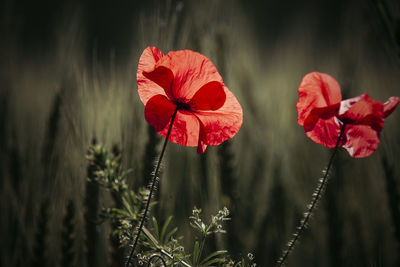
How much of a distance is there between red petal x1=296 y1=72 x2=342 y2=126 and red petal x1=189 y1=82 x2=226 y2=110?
0.06m

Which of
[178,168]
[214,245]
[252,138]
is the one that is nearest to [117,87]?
[178,168]

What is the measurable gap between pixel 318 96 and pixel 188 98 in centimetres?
11

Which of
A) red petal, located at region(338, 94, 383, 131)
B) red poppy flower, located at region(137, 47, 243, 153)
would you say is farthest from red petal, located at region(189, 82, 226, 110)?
red petal, located at region(338, 94, 383, 131)

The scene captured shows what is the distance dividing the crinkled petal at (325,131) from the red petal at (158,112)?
119 millimetres

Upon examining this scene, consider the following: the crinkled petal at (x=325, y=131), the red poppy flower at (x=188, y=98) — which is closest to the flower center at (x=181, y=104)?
the red poppy flower at (x=188, y=98)

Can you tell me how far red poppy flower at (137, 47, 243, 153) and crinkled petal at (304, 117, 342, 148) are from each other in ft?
0.24

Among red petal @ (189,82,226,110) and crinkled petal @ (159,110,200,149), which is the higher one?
red petal @ (189,82,226,110)

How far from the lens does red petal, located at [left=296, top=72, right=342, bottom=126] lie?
29 cm

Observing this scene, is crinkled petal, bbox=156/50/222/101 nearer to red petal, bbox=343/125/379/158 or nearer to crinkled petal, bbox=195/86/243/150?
crinkled petal, bbox=195/86/243/150

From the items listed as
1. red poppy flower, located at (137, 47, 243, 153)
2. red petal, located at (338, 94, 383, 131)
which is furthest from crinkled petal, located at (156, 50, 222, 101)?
red petal, located at (338, 94, 383, 131)

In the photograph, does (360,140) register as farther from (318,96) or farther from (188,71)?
(188,71)

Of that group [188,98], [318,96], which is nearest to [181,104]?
[188,98]

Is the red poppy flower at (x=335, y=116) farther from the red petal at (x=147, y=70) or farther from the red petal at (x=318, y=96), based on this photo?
the red petal at (x=147, y=70)

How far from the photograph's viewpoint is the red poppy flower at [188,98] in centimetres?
27
